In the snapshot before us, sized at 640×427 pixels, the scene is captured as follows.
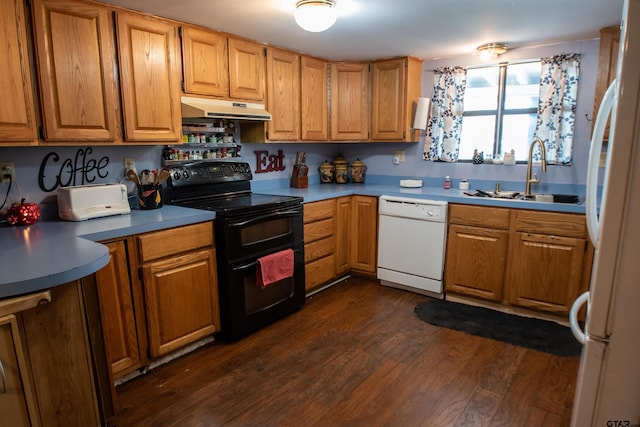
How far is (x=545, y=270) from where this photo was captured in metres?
2.88

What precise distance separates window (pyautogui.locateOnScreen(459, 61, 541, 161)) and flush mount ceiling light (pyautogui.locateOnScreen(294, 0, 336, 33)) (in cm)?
200

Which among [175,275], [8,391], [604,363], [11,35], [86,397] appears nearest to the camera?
[604,363]

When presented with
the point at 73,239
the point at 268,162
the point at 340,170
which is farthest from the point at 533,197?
the point at 73,239

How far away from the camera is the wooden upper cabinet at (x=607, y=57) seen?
2676 millimetres

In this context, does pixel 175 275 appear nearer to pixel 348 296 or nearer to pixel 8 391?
pixel 8 391

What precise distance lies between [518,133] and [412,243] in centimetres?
136

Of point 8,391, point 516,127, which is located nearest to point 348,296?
point 516,127

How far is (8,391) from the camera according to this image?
129 centimetres

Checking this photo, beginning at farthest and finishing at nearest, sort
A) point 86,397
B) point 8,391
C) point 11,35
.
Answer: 1. point 11,35
2. point 86,397
3. point 8,391

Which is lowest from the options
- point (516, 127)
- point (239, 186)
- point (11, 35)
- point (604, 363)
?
point (604, 363)

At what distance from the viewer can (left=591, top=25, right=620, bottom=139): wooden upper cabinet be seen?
8.78 ft

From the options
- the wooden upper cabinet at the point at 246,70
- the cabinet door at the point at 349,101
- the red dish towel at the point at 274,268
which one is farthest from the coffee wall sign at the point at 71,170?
the cabinet door at the point at 349,101

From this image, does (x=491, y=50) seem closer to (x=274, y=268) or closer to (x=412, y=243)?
(x=412, y=243)

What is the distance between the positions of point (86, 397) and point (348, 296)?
2251 mm
